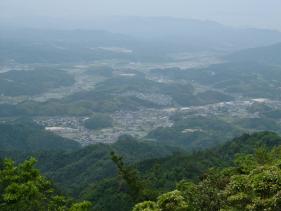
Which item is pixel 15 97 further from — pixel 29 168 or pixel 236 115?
pixel 29 168

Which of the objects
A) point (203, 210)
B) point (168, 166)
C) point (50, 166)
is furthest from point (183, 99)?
point (203, 210)

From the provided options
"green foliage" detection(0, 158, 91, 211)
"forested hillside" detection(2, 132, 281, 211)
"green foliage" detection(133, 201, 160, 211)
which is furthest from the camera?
"green foliage" detection(0, 158, 91, 211)

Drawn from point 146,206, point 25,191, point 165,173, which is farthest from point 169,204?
point 165,173

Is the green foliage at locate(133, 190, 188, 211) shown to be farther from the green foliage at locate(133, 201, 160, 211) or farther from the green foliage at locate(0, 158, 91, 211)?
the green foliage at locate(0, 158, 91, 211)

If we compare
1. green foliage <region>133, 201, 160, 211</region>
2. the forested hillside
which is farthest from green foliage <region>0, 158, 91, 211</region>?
the forested hillside

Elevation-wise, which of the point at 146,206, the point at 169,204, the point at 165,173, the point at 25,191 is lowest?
the point at 165,173

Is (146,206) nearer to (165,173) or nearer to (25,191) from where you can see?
(25,191)

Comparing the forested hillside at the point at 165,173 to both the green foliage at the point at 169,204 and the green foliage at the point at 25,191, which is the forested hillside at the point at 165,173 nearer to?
the green foliage at the point at 169,204

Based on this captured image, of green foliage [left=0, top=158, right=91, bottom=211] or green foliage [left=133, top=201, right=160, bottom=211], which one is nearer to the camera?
green foliage [left=133, top=201, right=160, bottom=211]
